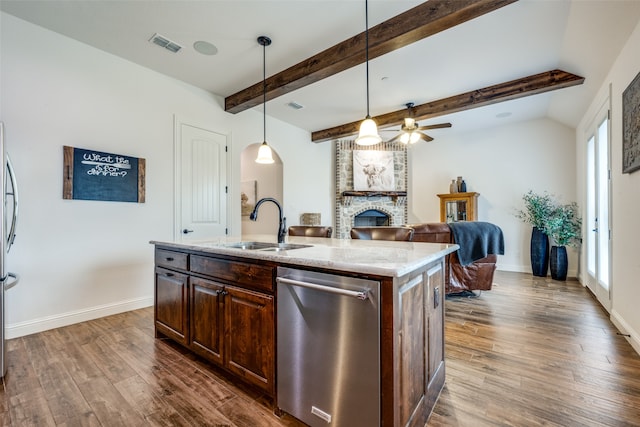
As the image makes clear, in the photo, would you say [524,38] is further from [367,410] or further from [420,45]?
[367,410]

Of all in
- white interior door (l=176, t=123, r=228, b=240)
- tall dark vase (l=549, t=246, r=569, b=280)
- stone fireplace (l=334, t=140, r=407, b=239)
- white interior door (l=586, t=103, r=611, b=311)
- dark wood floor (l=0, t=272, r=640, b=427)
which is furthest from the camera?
stone fireplace (l=334, t=140, r=407, b=239)

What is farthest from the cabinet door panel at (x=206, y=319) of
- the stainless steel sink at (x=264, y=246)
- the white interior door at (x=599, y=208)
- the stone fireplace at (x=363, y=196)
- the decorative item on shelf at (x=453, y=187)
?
the decorative item on shelf at (x=453, y=187)

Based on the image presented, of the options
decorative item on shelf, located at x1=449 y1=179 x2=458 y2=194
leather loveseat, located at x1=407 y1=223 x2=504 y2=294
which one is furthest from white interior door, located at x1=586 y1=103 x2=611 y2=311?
decorative item on shelf, located at x1=449 y1=179 x2=458 y2=194

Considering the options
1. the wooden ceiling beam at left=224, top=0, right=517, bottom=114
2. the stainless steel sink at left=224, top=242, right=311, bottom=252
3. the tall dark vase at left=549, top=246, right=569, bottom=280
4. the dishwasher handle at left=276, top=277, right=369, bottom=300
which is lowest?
the tall dark vase at left=549, top=246, right=569, bottom=280

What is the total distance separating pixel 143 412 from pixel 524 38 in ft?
14.4

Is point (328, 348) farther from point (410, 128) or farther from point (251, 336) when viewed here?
point (410, 128)

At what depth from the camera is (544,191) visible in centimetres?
540

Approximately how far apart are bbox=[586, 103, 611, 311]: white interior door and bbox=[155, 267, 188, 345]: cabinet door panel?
414cm

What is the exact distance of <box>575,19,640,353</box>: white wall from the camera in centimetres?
233

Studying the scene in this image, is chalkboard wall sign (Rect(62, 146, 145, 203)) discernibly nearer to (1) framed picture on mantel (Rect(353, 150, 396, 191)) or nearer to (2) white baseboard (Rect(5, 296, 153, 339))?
(2) white baseboard (Rect(5, 296, 153, 339))

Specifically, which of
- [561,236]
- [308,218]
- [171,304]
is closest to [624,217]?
[561,236]

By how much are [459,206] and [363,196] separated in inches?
79.7

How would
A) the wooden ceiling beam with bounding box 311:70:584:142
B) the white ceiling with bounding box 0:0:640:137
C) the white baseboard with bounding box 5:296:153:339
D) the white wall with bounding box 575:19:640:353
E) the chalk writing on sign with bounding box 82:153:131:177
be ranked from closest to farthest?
the white wall with bounding box 575:19:640:353, the white ceiling with bounding box 0:0:640:137, the white baseboard with bounding box 5:296:153:339, the chalk writing on sign with bounding box 82:153:131:177, the wooden ceiling beam with bounding box 311:70:584:142

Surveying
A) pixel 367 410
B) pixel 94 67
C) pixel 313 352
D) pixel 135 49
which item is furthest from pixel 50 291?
pixel 367 410
